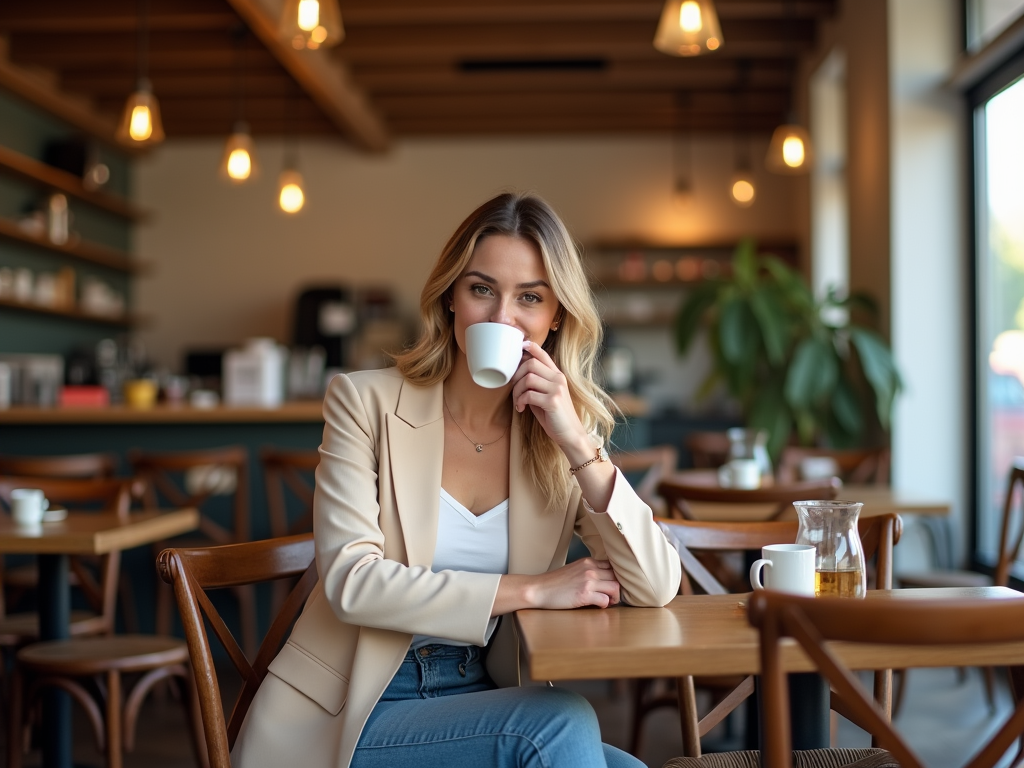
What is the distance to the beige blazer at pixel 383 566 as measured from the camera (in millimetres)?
1522

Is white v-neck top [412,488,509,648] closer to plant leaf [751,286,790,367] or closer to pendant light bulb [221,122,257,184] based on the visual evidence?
plant leaf [751,286,790,367]

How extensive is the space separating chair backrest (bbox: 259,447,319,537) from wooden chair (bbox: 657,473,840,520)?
5.15ft

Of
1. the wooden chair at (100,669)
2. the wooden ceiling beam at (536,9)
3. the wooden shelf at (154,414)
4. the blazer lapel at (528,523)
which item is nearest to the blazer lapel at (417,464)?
the blazer lapel at (528,523)

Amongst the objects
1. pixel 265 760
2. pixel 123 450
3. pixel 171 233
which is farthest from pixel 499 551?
pixel 171 233

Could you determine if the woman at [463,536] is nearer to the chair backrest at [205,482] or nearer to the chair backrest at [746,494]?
the chair backrest at [746,494]

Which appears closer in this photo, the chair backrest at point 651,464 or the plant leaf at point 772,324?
the chair backrest at point 651,464

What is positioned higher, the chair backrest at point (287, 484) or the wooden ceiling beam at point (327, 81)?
the wooden ceiling beam at point (327, 81)

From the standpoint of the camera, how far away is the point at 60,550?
256 centimetres

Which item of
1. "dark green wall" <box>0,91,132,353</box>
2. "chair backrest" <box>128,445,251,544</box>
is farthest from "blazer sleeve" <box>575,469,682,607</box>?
"dark green wall" <box>0,91,132,353</box>

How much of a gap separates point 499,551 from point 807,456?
2.79 metres

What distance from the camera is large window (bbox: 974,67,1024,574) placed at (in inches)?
170

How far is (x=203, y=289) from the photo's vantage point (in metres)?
8.98

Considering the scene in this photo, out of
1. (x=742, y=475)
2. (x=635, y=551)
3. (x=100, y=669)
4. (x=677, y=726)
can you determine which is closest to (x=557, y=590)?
(x=635, y=551)

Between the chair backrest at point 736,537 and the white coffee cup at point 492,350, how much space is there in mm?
560
